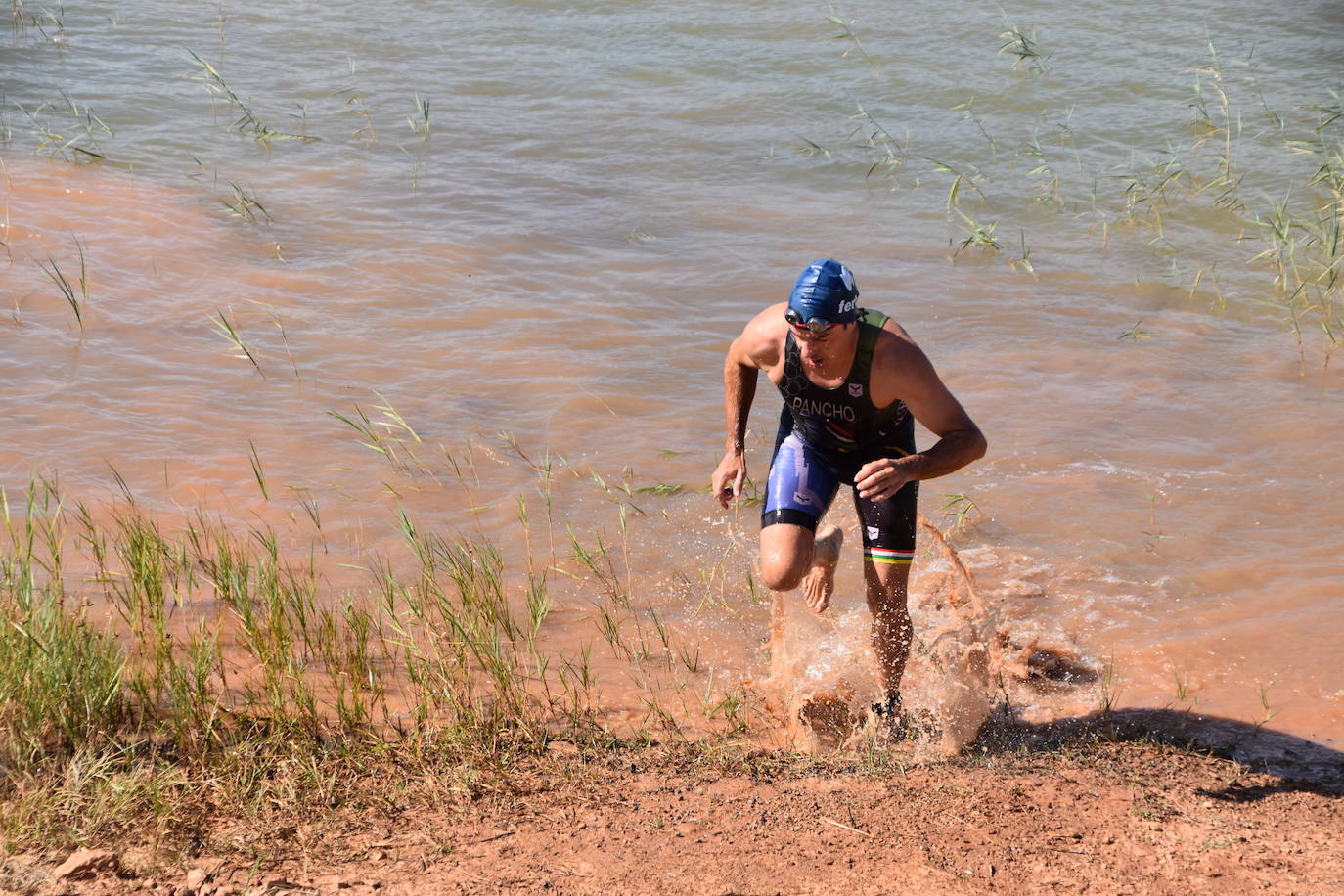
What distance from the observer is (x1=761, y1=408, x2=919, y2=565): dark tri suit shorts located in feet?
14.9

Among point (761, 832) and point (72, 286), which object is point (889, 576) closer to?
point (761, 832)

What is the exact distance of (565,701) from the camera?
4.48m

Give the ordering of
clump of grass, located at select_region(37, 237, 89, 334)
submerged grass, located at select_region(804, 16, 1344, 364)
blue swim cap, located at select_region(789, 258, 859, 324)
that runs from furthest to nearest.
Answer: submerged grass, located at select_region(804, 16, 1344, 364)
clump of grass, located at select_region(37, 237, 89, 334)
blue swim cap, located at select_region(789, 258, 859, 324)

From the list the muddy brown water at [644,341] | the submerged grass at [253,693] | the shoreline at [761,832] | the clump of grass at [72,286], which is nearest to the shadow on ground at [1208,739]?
the shoreline at [761,832]

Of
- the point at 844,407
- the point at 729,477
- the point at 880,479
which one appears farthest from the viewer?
the point at 729,477

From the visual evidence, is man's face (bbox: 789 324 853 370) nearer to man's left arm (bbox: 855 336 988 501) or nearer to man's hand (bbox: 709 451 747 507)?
man's left arm (bbox: 855 336 988 501)

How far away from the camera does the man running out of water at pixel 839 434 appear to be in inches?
164

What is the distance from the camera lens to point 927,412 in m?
4.30

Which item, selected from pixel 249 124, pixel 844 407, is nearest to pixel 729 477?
pixel 844 407

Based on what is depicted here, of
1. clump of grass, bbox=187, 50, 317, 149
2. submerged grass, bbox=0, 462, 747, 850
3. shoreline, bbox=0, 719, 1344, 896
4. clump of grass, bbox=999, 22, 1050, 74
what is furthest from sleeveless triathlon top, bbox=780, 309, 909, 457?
clump of grass, bbox=999, 22, 1050, 74

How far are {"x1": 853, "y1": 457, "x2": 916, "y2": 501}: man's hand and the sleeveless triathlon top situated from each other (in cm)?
46

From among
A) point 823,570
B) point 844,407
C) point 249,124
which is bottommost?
point 823,570

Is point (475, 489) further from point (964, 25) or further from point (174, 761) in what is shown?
point (964, 25)

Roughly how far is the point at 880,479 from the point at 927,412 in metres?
0.47
